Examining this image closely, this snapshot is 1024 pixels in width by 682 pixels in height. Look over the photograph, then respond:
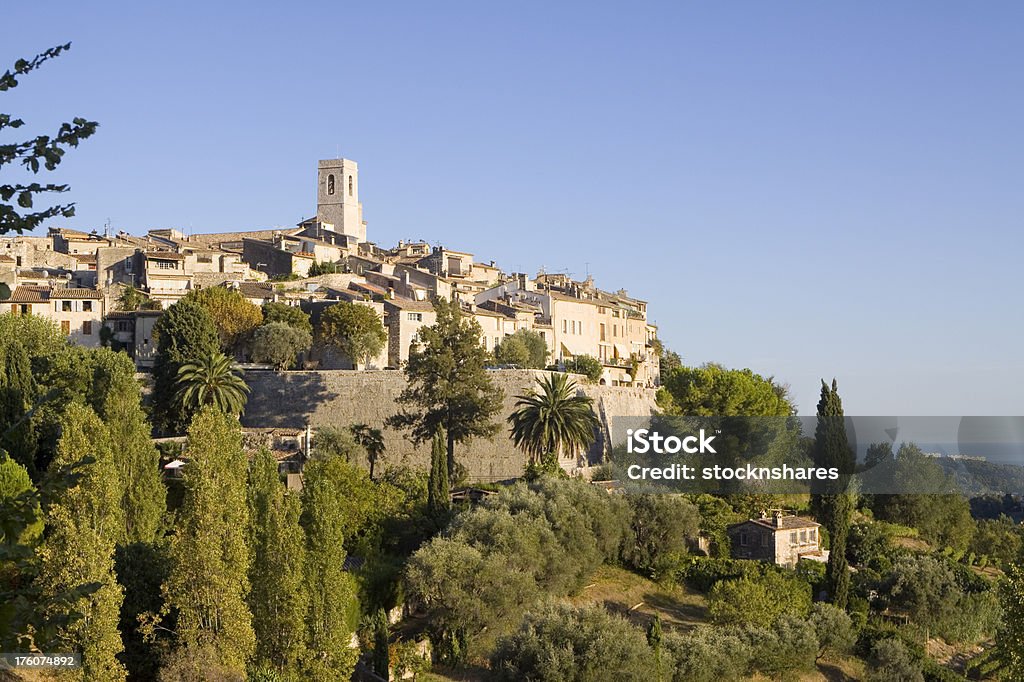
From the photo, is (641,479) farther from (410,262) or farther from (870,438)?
(410,262)

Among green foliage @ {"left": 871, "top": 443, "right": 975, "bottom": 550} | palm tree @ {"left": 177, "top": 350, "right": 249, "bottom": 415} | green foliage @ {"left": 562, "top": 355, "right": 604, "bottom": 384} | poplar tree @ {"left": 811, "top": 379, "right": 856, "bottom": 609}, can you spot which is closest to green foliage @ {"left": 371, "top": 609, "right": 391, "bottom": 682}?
palm tree @ {"left": 177, "top": 350, "right": 249, "bottom": 415}

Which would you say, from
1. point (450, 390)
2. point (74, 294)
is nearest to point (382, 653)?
point (450, 390)

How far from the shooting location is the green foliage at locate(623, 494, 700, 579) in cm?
4291

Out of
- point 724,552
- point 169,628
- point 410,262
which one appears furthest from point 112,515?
point 410,262

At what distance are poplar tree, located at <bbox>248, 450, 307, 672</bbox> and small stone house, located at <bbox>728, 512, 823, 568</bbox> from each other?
72.3 ft

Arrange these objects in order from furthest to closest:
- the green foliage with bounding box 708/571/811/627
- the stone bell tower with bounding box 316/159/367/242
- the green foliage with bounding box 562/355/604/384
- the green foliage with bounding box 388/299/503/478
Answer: the stone bell tower with bounding box 316/159/367/242
the green foliage with bounding box 562/355/604/384
the green foliage with bounding box 388/299/503/478
the green foliage with bounding box 708/571/811/627

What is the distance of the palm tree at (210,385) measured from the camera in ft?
153

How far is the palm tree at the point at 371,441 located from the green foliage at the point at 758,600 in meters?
15.0

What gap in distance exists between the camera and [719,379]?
55656 millimetres

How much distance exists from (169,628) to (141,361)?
3451cm

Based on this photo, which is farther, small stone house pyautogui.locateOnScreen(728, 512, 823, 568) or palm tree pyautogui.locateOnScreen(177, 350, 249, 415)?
palm tree pyautogui.locateOnScreen(177, 350, 249, 415)

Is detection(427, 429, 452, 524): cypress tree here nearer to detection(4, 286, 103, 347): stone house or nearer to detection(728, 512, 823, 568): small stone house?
detection(728, 512, 823, 568): small stone house

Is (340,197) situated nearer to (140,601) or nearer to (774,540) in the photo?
(774,540)

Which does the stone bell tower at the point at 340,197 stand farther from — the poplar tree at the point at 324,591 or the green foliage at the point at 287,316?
the poplar tree at the point at 324,591
